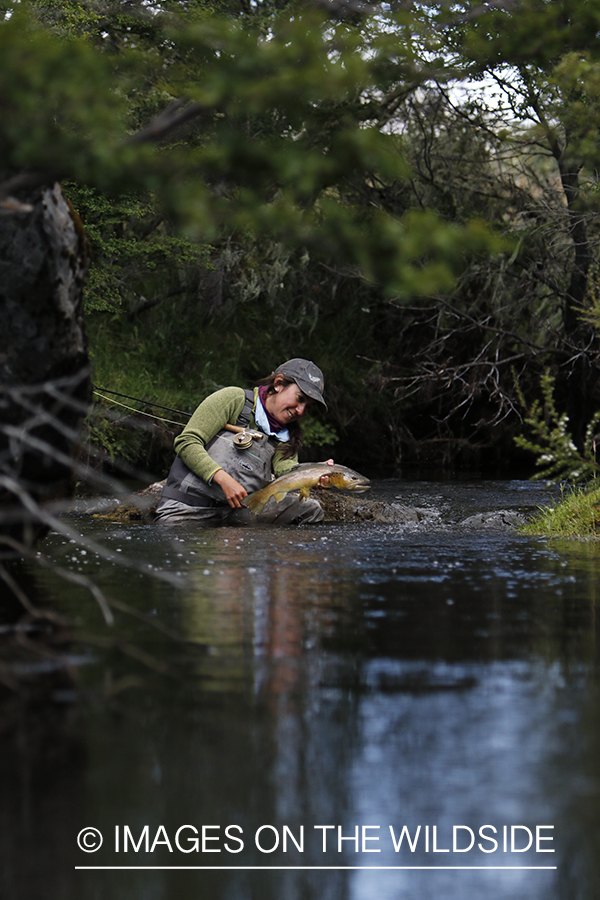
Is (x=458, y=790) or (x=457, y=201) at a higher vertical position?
(x=457, y=201)

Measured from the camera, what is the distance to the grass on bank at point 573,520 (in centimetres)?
793

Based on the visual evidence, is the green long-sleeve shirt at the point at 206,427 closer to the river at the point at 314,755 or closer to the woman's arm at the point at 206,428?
the woman's arm at the point at 206,428

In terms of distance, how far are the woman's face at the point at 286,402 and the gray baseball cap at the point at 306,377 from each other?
0.08 meters

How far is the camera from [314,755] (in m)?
2.88

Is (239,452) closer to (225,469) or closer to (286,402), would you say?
(225,469)

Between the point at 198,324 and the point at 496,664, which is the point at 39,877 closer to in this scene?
the point at 496,664

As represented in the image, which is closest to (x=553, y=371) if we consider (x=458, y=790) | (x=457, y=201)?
(x=457, y=201)

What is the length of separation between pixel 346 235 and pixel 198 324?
12639mm

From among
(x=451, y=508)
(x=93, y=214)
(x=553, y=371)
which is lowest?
(x=451, y=508)

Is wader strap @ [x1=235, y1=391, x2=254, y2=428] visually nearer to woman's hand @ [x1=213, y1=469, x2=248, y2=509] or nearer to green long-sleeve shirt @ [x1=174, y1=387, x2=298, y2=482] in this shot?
green long-sleeve shirt @ [x1=174, y1=387, x2=298, y2=482]

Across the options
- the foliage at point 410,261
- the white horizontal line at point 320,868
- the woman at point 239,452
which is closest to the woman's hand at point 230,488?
the woman at point 239,452

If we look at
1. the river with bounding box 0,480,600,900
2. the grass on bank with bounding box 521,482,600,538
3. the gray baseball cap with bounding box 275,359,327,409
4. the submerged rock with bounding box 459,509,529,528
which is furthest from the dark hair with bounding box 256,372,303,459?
the river with bounding box 0,480,600,900

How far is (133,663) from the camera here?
3703 mm

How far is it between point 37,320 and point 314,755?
268 cm
